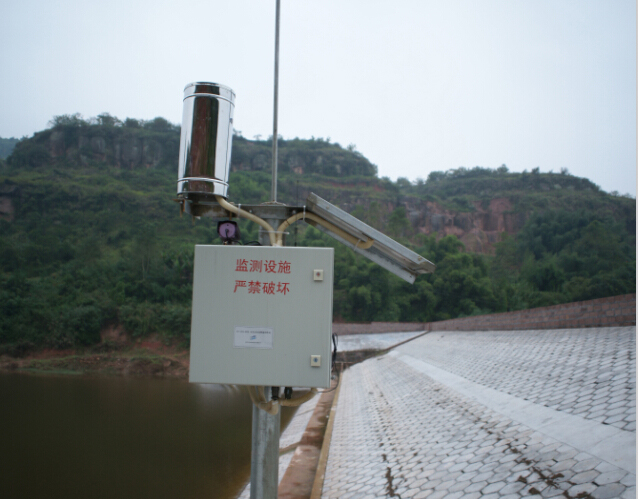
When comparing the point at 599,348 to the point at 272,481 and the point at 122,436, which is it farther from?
the point at 122,436

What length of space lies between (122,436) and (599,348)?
11.2m

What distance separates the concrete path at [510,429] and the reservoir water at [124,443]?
9.68 feet

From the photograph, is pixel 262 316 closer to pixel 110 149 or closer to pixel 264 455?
pixel 264 455

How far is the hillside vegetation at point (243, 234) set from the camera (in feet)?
101

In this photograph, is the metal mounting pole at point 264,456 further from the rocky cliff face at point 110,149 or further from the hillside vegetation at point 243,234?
the rocky cliff face at point 110,149

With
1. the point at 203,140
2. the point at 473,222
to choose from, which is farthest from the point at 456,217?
the point at 203,140

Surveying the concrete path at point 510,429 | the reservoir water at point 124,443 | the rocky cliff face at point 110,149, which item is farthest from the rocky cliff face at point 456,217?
the concrete path at point 510,429

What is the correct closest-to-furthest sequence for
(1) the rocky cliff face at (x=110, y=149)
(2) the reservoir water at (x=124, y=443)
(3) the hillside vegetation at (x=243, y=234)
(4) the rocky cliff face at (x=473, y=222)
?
(2) the reservoir water at (x=124, y=443), (3) the hillside vegetation at (x=243, y=234), (1) the rocky cliff face at (x=110, y=149), (4) the rocky cliff face at (x=473, y=222)

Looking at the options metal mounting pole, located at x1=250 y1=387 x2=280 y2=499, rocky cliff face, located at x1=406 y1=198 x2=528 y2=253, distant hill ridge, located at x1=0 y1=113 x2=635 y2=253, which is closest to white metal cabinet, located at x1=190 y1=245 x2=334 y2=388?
metal mounting pole, located at x1=250 y1=387 x2=280 y2=499

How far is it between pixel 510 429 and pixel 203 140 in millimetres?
4530

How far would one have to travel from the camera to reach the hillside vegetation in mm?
30922

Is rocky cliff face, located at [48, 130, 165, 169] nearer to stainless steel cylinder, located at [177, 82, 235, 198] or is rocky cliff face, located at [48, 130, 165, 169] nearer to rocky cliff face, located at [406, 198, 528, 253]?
rocky cliff face, located at [406, 198, 528, 253]

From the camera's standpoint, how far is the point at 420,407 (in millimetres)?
7828

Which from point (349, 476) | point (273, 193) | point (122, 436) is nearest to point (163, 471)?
point (122, 436)
